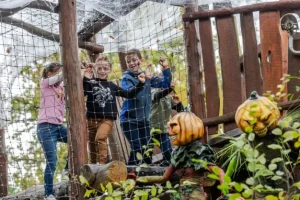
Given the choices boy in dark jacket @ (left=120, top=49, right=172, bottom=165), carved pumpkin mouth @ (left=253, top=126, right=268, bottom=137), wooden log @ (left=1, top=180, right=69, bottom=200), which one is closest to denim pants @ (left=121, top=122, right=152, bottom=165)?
boy in dark jacket @ (left=120, top=49, right=172, bottom=165)

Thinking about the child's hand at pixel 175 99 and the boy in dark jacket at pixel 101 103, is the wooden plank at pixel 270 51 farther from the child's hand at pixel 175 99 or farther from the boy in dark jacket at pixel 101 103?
the child's hand at pixel 175 99

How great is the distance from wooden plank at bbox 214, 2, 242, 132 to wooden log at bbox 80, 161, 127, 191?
3.43 feet

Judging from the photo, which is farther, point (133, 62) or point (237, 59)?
point (133, 62)

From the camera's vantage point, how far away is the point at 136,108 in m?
6.14

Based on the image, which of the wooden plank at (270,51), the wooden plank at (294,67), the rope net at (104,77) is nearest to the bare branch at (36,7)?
the rope net at (104,77)

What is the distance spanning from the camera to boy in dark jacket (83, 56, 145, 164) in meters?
6.01

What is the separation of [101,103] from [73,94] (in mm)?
851

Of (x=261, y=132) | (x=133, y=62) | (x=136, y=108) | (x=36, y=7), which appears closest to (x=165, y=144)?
(x=136, y=108)

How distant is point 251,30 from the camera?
16.9ft

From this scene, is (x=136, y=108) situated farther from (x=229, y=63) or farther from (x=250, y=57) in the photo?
(x=250, y=57)

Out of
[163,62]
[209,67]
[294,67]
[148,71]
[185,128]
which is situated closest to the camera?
[185,128]

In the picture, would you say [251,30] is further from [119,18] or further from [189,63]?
[119,18]

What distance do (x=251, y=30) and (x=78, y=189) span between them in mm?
1838

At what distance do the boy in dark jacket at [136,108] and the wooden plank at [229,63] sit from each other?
0.93m
